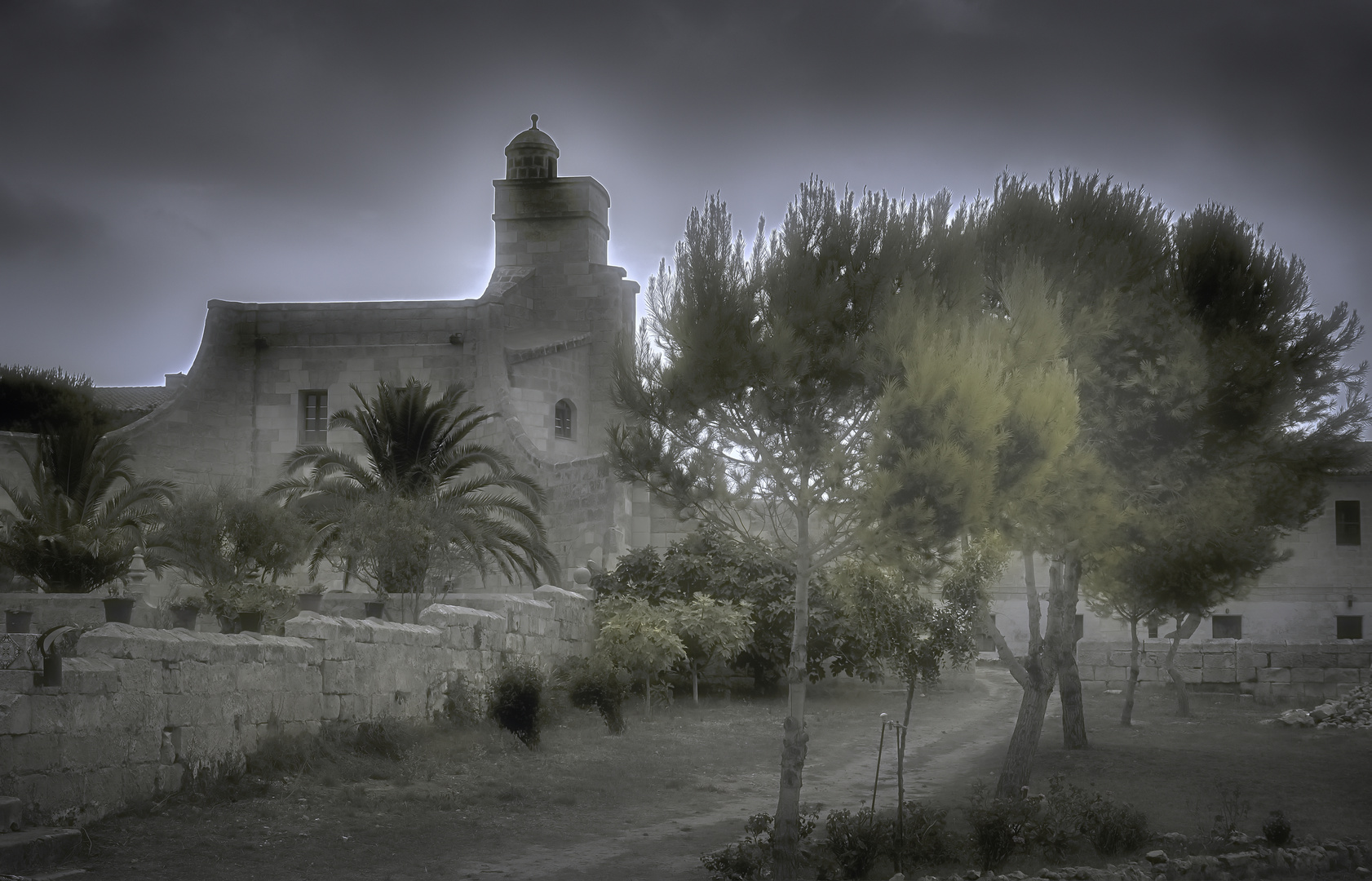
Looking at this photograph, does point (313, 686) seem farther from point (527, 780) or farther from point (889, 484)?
point (889, 484)

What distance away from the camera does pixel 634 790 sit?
11898mm

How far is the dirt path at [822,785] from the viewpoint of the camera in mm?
8492

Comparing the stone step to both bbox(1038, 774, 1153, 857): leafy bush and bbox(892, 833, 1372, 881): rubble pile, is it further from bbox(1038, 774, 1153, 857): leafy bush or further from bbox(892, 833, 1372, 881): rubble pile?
bbox(1038, 774, 1153, 857): leafy bush

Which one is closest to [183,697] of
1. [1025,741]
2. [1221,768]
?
[1025,741]

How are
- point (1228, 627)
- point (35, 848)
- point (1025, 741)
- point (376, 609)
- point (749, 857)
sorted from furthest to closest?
1. point (1228, 627)
2. point (376, 609)
3. point (1025, 741)
4. point (749, 857)
5. point (35, 848)

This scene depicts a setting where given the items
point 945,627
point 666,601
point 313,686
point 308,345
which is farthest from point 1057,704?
point 308,345

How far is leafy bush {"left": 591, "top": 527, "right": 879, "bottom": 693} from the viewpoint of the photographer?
20609mm

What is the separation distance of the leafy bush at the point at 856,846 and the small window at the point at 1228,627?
29813 mm

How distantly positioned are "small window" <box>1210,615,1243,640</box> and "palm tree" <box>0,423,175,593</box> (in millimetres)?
29045

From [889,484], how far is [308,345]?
2284 centimetres

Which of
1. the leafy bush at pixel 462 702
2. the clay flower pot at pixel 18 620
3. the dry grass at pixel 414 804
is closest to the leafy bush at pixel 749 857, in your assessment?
the dry grass at pixel 414 804

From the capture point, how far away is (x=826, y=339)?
8.91 metres

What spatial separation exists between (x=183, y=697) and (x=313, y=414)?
19682 mm

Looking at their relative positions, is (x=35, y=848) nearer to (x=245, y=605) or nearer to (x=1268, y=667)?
(x=245, y=605)
